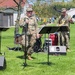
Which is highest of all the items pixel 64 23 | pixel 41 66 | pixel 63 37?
pixel 64 23

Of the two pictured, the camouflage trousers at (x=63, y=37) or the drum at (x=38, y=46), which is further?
the camouflage trousers at (x=63, y=37)

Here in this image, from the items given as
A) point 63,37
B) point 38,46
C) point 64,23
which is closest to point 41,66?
point 38,46

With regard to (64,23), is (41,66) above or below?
Result: below

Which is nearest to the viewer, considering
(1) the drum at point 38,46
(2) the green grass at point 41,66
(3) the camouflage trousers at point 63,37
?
(2) the green grass at point 41,66

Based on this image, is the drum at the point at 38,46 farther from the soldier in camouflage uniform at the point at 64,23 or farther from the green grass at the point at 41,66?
the green grass at the point at 41,66

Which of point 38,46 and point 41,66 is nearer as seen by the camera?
point 41,66

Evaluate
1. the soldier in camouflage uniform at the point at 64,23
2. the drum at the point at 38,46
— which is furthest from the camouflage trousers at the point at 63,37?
the drum at the point at 38,46

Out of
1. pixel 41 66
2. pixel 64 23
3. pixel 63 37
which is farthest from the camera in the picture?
pixel 63 37

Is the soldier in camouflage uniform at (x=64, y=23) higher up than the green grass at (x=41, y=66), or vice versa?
the soldier in camouflage uniform at (x=64, y=23)

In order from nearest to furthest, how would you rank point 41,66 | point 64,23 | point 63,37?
point 41,66 → point 64,23 → point 63,37

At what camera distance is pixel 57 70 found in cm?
1123

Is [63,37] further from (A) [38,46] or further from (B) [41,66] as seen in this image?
(B) [41,66]

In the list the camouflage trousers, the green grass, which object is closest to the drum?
the camouflage trousers

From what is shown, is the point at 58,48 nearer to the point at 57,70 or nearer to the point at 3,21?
the point at 57,70
